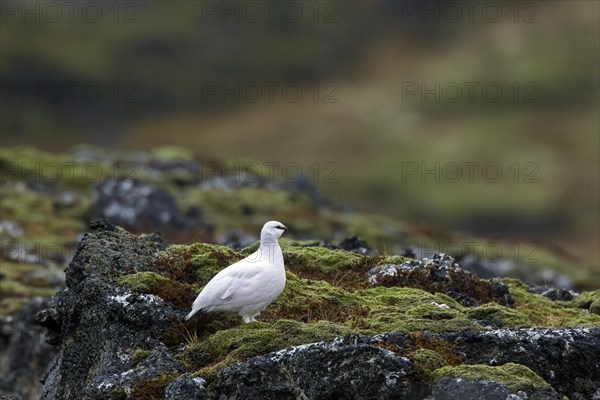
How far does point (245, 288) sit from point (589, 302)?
32.7ft

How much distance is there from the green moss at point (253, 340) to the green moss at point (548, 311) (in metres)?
5.92

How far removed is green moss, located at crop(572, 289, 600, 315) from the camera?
80.2ft

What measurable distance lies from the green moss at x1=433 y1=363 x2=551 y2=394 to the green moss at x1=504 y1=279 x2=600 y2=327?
5402 millimetres

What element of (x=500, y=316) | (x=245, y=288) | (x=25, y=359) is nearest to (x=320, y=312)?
(x=245, y=288)

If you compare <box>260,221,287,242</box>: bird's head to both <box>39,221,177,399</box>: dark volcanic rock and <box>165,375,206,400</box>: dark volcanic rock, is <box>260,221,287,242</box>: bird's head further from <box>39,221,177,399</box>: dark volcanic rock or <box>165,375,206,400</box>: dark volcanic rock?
<box>165,375,206,400</box>: dark volcanic rock

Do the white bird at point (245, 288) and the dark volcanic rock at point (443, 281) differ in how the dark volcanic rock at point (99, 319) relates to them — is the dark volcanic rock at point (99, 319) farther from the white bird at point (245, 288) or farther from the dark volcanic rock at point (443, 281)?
the dark volcanic rock at point (443, 281)

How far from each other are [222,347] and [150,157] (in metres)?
68.3

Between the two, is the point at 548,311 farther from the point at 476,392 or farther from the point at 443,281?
the point at 476,392

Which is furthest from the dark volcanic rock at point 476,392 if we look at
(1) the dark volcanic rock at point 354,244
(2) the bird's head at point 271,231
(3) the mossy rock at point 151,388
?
(1) the dark volcanic rock at point 354,244

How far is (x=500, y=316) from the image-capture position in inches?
792

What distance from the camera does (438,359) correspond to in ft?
54.3

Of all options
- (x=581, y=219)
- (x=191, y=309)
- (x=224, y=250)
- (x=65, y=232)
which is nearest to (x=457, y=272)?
(x=224, y=250)

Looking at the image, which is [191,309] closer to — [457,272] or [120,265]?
[120,265]

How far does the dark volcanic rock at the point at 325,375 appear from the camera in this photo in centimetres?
1599
